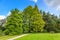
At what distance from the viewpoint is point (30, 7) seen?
165 feet

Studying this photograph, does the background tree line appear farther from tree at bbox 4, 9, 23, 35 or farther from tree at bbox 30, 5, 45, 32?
tree at bbox 4, 9, 23, 35

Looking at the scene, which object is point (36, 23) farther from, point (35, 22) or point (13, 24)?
point (13, 24)

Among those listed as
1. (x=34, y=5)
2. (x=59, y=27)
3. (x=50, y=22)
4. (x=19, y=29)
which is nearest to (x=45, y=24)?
(x=50, y=22)

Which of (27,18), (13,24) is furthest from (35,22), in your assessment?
(13,24)

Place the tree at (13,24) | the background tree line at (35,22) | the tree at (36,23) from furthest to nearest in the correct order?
the tree at (36,23), the background tree line at (35,22), the tree at (13,24)

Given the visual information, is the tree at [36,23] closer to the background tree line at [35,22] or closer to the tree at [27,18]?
the background tree line at [35,22]

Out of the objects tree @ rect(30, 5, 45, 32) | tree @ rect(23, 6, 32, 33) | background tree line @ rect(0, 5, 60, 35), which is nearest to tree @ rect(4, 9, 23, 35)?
background tree line @ rect(0, 5, 60, 35)

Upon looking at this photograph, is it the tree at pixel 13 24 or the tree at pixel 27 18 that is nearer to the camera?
the tree at pixel 13 24

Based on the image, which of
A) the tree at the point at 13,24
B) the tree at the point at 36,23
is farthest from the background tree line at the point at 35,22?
the tree at the point at 13,24

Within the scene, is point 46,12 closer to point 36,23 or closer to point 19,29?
point 36,23

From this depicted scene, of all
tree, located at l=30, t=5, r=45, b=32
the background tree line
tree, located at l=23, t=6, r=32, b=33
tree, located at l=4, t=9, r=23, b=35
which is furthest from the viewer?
tree, located at l=30, t=5, r=45, b=32

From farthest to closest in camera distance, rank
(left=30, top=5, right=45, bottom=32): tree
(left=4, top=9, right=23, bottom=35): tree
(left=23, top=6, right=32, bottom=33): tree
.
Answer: (left=30, top=5, right=45, bottom=32): tree, (left=23, top=6, right=32, bottom=33): tree, (left=4, top=9, right=23, bottom=35): tree

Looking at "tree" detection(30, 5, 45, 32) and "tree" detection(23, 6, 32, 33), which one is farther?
"tree" detection(30, 5, 45, 32)

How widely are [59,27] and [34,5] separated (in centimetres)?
1179
